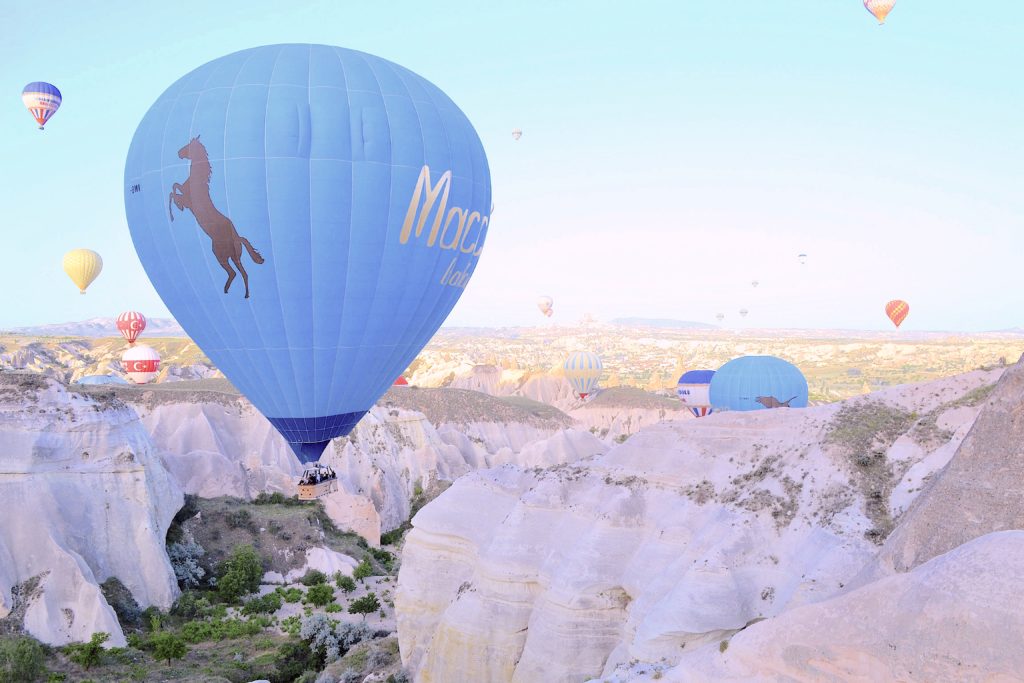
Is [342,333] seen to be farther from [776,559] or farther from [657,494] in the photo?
[776,559]

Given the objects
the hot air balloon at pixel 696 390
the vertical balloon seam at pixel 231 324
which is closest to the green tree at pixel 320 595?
the vertical balloon seam at pixel 231 324

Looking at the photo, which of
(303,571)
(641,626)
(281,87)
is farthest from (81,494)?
(641,626)

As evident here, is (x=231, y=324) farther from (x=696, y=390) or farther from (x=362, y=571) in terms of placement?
(x=696, y=390)

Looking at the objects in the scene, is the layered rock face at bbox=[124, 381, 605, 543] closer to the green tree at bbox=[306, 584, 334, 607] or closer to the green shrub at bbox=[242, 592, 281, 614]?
the green tree at bbox=[306, 584, 334, 607]

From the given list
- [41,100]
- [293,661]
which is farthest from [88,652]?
[41,100]

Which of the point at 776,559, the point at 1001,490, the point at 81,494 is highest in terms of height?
the point at 1001,490

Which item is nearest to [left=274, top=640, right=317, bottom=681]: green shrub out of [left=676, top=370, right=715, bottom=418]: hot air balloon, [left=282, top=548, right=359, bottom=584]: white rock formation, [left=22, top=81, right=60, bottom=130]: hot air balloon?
[left=282, top=548, right=359, bottom=584]: white rock formation
